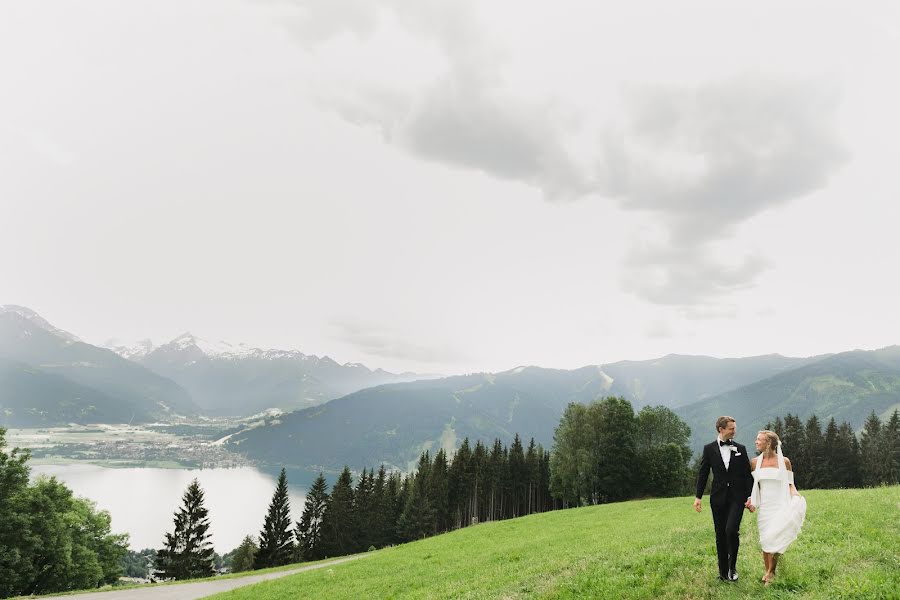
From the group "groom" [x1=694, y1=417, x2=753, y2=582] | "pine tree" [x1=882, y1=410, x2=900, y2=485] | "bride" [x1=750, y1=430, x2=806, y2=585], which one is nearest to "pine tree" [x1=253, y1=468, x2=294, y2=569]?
"groom" [x1=694, y1=417, x2=753, y2=582]

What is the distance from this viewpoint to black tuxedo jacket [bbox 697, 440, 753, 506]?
1007cm

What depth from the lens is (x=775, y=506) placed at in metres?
9.68

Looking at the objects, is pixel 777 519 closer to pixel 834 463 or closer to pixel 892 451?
pixel 834 463

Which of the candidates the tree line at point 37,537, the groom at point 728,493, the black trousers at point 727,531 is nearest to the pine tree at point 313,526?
the tree line at point 37,537

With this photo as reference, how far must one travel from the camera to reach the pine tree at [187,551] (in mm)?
65500

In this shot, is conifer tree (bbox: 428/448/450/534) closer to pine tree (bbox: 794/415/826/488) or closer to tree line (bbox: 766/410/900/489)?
tree line (bbox: 766/410/900/489)

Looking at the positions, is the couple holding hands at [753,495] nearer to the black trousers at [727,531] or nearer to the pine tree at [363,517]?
the black trousers at [727,531]

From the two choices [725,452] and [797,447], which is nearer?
[725,452]

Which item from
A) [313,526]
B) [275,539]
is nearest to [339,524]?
[313,526]

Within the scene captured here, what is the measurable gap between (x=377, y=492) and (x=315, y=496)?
12.1 m

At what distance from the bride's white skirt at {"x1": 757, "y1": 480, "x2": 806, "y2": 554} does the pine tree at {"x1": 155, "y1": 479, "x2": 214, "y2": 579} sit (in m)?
76.4

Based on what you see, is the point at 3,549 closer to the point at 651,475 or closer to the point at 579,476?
the point at 579,476

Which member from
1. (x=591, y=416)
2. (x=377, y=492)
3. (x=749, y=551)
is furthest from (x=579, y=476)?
(x=749, y=551)

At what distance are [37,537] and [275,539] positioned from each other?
36239mm
